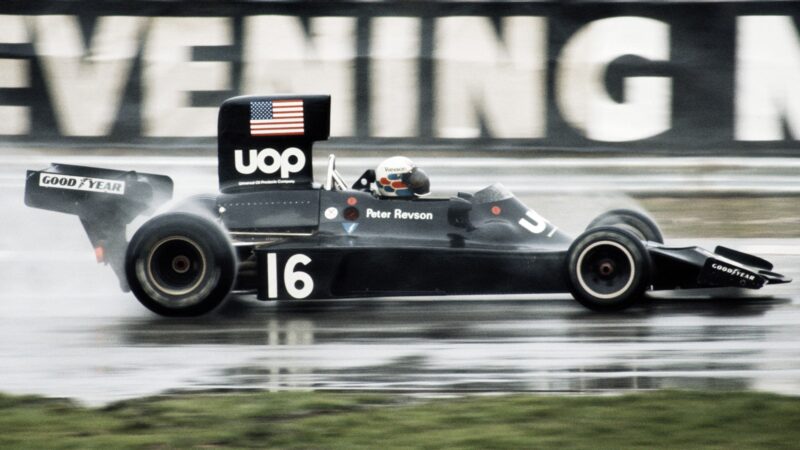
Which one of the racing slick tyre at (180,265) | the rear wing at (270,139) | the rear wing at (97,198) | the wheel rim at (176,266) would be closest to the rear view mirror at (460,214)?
the rear wing at (270,139)

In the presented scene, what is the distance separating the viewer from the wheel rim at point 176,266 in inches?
360

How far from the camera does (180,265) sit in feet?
30.2

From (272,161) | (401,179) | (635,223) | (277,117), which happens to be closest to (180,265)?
(272,161)

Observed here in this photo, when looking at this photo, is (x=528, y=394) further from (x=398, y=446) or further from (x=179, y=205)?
(x=179, y=205)

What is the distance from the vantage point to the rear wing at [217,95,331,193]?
A: 32.1 feet

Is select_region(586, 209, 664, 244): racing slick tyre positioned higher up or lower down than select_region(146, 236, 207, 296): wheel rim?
higher up

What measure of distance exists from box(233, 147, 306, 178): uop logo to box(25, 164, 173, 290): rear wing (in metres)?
0.77

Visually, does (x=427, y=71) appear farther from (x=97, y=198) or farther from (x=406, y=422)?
(x=406, y=422)

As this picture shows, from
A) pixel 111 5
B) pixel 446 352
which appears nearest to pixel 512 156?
pixel 111 5

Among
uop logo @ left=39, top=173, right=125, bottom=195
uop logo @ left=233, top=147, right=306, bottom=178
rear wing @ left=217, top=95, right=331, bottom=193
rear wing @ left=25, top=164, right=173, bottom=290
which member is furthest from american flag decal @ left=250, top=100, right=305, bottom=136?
uop logo @ left=39, top=173, right=125, bottom=195

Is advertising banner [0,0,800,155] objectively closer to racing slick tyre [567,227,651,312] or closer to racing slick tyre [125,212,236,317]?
racing slick tyre [567,227,651,312]

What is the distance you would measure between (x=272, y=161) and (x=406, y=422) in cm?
392

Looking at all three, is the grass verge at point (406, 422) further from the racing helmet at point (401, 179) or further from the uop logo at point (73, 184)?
the uop logo at point (73, 184)

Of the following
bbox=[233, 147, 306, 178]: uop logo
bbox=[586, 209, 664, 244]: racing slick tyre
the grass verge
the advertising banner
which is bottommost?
the grass verge
